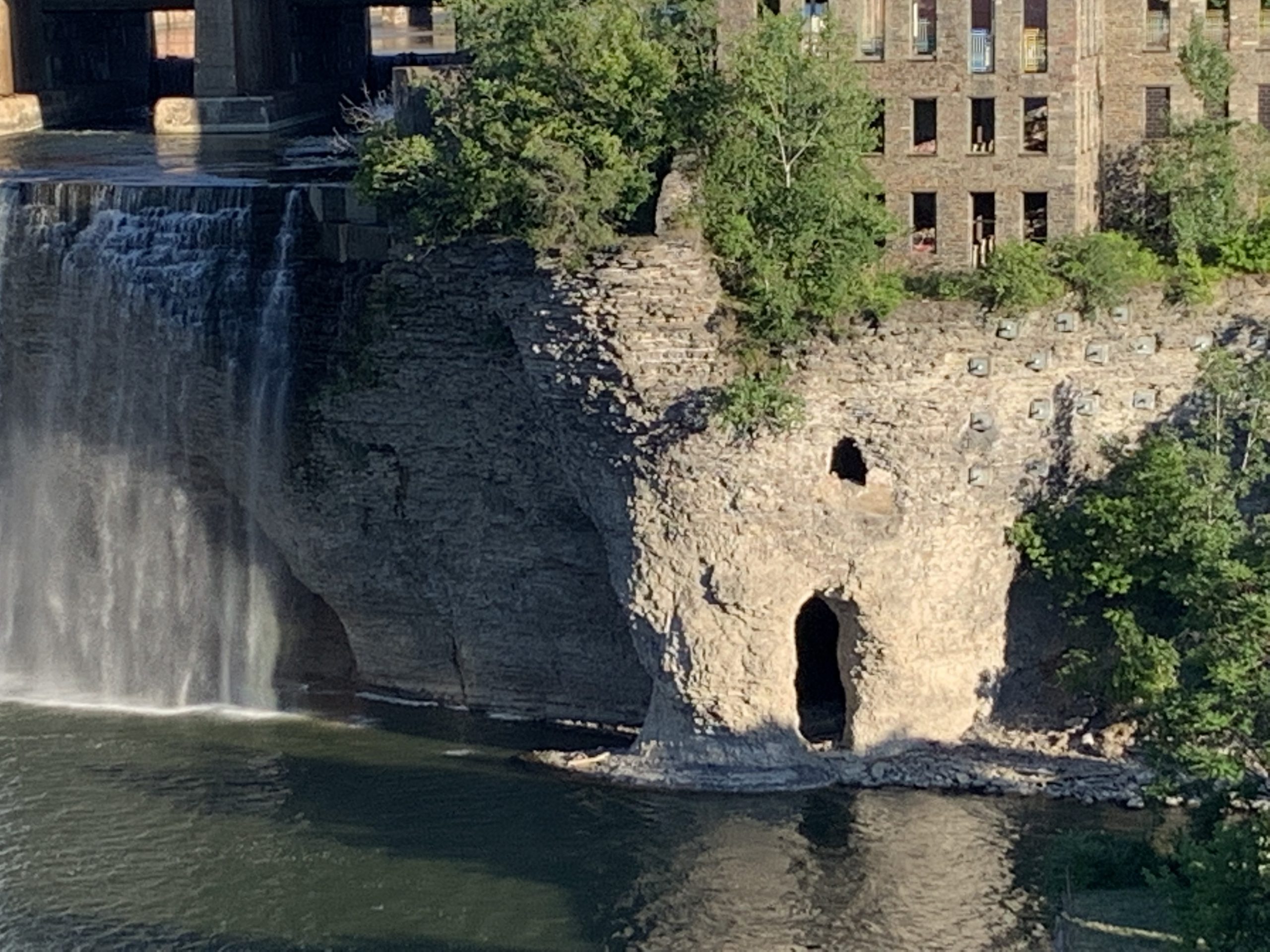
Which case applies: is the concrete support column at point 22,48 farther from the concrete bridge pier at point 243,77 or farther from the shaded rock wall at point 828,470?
the shaded rock wall at point 828,470

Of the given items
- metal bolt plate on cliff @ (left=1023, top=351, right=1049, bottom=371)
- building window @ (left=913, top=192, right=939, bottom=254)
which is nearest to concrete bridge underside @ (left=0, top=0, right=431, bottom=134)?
building window @ (left=913, top=192, right=939, bottom=254)

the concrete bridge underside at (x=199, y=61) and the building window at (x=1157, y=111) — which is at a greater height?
the concrete bridge underside at (x=199, y=61)

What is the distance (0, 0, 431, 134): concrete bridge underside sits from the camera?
93.7m

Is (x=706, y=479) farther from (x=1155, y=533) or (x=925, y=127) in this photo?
(x=925, y=127)

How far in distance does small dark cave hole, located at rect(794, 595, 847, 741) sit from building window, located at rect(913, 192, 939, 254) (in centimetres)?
769

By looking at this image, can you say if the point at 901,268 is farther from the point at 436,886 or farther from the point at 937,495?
the point at 436,886

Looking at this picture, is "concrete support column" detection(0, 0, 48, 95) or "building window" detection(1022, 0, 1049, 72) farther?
"concrete support column" detection(0, 0, 48, 95)

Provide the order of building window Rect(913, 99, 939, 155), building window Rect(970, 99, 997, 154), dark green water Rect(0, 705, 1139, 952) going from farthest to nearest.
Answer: building window Rect(913, 99, 939, 155)
building window Rect(970, 99, 997, 154)
dark green water Rect(0, 705, 1139, 952)

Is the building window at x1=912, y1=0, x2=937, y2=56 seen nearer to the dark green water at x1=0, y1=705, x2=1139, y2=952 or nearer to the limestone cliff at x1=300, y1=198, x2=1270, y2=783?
the limestone cliff at x1=300, y1=198, x2=1270, y2=783

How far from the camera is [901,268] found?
59.7 meters

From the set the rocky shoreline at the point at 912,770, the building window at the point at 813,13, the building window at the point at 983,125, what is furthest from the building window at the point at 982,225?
the rocky shoreline at the point at 912,770

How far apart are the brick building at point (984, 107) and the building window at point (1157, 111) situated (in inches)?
61.4

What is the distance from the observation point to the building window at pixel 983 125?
59688 mm

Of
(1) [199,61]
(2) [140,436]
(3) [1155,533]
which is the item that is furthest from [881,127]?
(1) [199,61]
